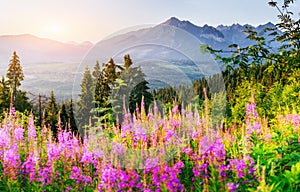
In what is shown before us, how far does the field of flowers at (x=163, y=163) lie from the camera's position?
3713mm

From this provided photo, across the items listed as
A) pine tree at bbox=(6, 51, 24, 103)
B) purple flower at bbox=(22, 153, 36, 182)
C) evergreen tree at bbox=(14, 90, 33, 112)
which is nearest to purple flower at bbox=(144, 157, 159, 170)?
purple flower at bbox=(22, 153, 36, 182)

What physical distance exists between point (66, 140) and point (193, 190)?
2356mm

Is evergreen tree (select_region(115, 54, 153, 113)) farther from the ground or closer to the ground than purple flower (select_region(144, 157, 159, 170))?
farther from the ground

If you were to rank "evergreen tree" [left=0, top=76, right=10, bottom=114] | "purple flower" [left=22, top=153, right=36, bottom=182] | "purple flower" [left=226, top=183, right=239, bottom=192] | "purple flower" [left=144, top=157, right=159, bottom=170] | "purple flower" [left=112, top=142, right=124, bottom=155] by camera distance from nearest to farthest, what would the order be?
"purple flower" [left=226, top=183, right=239, bottom=192]
"purple flower" [left=144, top=157, right=159, bottom=170]
"purple flower" [left=22, top=153, right=36, bottom=182]
"purple flower" [left=112, top=142, right=124, bottom=155]
"evergreen tree" [left=0, top=76, right=10, bottom=114]

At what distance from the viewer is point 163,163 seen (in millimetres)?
4102

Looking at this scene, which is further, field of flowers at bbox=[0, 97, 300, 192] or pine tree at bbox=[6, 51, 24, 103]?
pine tree at bbox=[6, 51, 24, 103]

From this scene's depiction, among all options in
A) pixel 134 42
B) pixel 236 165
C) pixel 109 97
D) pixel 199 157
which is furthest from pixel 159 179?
pixel 109 97

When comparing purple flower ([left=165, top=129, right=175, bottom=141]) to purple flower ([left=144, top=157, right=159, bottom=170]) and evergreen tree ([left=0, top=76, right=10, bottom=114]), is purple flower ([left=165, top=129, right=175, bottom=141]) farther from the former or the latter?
evergreen tree ([left=0, top=76, right=10, bottom=114])

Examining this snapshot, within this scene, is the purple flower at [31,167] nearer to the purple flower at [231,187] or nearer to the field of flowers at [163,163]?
the field of flowers at [163,163]

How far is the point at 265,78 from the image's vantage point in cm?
6231

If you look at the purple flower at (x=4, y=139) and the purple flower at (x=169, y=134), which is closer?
the purple flower at (x=169, y=134)

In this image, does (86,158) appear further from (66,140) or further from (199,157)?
(199,157)

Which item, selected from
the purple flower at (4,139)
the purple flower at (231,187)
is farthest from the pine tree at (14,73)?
the purple flower at (231,187)

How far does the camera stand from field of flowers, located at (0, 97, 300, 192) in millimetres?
3713
